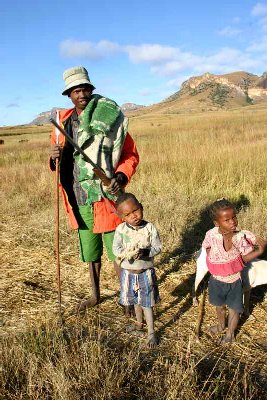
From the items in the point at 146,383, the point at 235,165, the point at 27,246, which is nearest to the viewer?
the point at 146,383

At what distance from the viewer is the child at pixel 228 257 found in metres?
2.94

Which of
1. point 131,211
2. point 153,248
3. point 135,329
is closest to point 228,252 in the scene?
point 153,248

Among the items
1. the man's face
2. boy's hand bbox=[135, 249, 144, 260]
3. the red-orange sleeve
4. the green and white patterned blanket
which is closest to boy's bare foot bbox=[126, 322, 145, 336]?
boy's hand bbox=[135, 249, 144, 260]

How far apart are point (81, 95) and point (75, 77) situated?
0.49 feet

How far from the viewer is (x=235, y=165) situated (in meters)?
7.88

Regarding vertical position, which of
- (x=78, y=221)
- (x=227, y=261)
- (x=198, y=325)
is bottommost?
(x=198, y=325)

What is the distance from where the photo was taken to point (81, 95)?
10.3 feet

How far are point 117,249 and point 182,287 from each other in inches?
55.2

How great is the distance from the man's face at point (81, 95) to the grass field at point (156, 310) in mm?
1624

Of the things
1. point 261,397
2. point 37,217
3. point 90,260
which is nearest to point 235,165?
point 37,217

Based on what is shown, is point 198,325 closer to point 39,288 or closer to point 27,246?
point 39,288

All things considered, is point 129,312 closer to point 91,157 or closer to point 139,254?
point 139,254

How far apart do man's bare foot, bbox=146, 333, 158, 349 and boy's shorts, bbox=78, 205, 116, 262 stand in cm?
73

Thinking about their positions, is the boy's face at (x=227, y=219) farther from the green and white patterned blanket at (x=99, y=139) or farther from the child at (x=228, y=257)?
the green and white patterned blanket at (x=99, y=139)
